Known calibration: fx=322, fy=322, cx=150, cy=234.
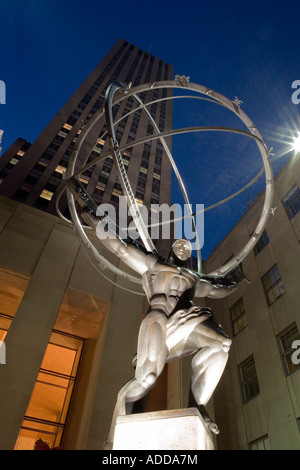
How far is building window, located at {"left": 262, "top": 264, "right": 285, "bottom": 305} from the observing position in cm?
1437

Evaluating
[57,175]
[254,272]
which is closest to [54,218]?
[254,272]

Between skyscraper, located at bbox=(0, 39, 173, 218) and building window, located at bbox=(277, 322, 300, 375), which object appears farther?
skyscraper, located at bbox=(0, 39, 173, 218)

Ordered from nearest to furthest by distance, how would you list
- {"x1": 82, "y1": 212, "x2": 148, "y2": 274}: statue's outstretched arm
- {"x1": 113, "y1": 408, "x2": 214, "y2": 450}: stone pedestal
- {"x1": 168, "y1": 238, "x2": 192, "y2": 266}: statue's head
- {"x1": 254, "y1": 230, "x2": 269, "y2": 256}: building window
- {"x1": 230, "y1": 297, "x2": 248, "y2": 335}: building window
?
1. {"x1": 113, "y1": 408, "x2": 214, "y2": 450}: stone pedestal
2. {"x1": 82, "y1": 212, "x2": 148, "y2": 274}: statue's outstretched arm
3. {"x1": 168, "y1": 238, "x2": 192, "y2": 266}: statue's head
4. {"x1": 230, "y1": 297, "x2": 248, "y2": 335}: building window
5. {"x1": 254, "y1": 230, "x2": 269, "y2": 256}: building window

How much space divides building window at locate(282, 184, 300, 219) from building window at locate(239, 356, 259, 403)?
6952 millimetres

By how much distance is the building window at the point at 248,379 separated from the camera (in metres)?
13.7

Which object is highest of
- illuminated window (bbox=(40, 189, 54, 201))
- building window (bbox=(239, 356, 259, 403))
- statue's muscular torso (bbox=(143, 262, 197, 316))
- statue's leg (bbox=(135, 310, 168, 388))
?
illuminated window (bbox=(40, 189, 54, 201))

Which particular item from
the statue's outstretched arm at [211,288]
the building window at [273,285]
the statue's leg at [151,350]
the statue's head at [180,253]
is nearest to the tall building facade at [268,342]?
the building window at [273,285]

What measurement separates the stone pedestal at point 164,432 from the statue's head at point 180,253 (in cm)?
297

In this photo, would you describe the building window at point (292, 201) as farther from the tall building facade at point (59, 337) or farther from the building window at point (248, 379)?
the tall building facade at point (59, 337)

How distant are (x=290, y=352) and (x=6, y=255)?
11784 millimetres

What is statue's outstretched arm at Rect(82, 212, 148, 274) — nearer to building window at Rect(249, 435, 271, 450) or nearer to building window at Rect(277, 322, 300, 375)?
building window at Rect(277, 322, 300, 375)

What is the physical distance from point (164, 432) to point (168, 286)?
2.34 m

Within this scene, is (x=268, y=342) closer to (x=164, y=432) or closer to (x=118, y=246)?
(x=118, y=246)

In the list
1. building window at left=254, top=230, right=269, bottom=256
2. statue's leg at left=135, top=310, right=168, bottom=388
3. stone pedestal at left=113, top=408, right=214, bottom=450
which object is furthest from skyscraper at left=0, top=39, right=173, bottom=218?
stone pedestal at left=113, top=408, right=214, bottom=450
